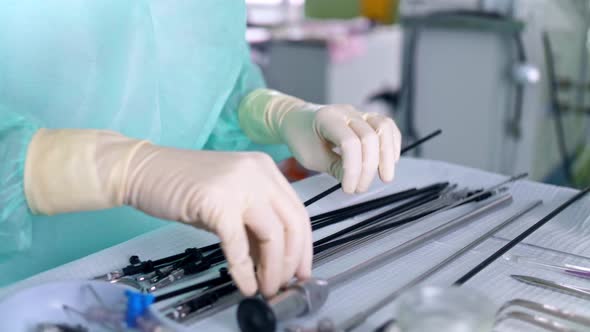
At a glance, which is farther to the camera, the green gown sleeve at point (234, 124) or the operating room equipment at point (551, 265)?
the green gown sleeve at point (234, 124)

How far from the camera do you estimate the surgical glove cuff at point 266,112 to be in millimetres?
1117

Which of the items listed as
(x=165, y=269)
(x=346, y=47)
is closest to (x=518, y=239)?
(x=165, y=269)

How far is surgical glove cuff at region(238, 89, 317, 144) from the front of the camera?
112cm

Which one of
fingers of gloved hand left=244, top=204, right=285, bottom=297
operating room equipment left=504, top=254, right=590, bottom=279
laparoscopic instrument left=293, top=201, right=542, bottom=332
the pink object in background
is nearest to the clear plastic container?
laparoscopic instrument left=293, top=201, right=542, bottom=332

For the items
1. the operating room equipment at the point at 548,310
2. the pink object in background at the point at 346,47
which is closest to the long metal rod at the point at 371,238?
the operating room equipment at the point at 548,310

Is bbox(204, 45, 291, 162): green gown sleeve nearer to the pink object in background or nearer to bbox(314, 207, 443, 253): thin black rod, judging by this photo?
bbox(314, 207, 443, 253): thin black rod

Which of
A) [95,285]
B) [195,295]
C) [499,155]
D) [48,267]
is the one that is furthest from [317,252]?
[499,155]

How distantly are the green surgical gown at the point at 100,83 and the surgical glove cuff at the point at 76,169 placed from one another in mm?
21

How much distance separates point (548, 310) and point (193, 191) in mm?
420

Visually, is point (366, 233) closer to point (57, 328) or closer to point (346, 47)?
point (57, 328)

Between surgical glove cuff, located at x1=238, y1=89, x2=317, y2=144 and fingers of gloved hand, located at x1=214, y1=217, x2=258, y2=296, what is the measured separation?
43 cm

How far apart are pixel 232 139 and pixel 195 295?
56 centimetres

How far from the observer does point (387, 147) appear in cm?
95

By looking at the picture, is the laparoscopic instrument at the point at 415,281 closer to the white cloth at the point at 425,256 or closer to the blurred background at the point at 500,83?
the white cloth at the point at 425,256
